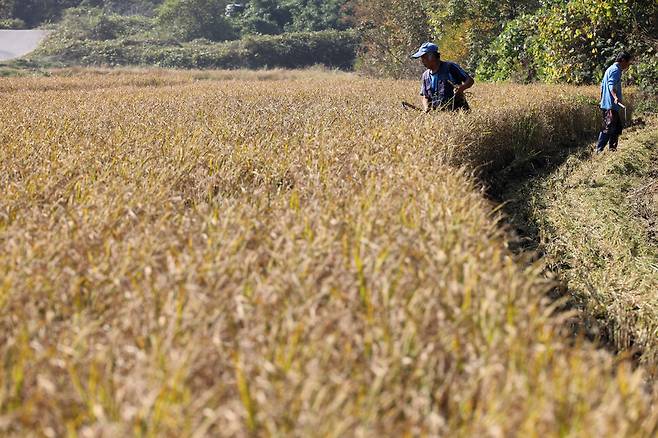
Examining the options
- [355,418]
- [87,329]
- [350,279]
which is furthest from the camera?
[350,279]

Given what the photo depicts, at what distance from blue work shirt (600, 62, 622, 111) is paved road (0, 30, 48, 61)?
4096 cm

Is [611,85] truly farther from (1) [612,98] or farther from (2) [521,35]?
(2) [521,35]

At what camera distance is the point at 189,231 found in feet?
10.9

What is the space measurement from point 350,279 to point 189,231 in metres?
1.00

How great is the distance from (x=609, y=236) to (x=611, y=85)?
351cm

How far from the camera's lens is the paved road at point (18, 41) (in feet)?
149

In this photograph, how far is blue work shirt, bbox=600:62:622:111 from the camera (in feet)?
29.3

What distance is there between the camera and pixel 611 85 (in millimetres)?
8961

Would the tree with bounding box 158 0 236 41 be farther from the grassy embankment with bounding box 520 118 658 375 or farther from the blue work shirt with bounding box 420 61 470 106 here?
the grassy embankment with bounding box 520 118 658 375

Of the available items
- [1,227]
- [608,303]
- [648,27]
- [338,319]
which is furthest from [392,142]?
[648,27]

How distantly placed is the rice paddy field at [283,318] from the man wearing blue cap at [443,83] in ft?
11.6

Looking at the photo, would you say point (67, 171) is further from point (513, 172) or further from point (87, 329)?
point (513, 172)

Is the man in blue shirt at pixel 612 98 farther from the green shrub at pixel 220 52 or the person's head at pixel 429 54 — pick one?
the green shrub at pixel 220 52

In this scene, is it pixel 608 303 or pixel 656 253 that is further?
pixel 656 253
